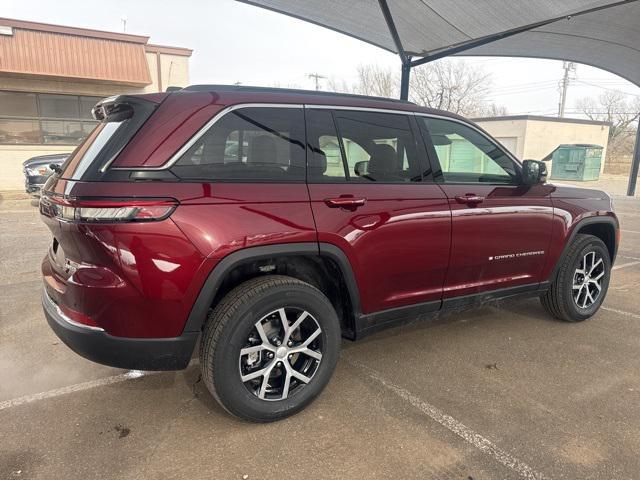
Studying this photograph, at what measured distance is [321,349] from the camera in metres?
2.85

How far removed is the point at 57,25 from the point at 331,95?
15.9m

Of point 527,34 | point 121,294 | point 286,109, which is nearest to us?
point 121,294

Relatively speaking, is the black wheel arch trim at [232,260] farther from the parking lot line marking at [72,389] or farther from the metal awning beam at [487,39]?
the metal awning beam at [487,39]

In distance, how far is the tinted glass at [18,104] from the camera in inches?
617

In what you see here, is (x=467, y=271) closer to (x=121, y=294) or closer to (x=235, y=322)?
(x=235, y=322)

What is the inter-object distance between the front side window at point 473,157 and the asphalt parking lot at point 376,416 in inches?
53.6

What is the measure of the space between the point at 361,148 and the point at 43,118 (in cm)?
1682

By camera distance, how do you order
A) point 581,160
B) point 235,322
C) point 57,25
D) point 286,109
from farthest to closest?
1. point 581,160
2. point 57,25
3. point 286,109
4. point 235,322

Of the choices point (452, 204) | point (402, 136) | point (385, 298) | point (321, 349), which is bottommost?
point (321, 349)

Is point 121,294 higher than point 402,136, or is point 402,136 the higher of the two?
point 402,136

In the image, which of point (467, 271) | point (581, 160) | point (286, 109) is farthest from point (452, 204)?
point (581, 160)

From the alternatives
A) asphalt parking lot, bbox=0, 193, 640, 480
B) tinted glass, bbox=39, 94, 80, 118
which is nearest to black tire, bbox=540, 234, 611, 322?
asphalt parking lot, bbox=0, 193, 640, 480

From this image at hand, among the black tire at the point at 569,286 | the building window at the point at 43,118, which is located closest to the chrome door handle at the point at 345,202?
the black tire at the point at 569,286

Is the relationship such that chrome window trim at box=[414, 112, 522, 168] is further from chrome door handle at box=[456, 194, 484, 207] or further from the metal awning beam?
the metal awning beam
